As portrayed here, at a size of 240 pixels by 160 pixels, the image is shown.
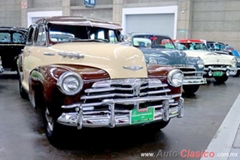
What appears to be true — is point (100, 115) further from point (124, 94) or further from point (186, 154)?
point (186, 154)

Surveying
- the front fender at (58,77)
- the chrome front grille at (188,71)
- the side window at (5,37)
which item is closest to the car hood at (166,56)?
the chrome front grille at (188,71)

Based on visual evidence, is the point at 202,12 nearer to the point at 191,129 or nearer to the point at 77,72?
the point at 191,129

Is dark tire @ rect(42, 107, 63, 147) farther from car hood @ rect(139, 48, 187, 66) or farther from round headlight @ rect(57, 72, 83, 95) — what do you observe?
car hood @ rect(139, 48, 187, 66)

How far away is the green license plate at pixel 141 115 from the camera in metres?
3.37

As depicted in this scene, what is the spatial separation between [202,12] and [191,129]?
1625 cm

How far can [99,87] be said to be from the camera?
3289 millimetres

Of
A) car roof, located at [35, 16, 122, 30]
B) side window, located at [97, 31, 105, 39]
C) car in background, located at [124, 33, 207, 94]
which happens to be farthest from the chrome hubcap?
car in background, located at [124, 33, 207, 94]

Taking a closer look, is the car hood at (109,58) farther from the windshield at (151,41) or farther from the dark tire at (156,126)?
the windshield at (151,41)

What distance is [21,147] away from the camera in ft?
11.9

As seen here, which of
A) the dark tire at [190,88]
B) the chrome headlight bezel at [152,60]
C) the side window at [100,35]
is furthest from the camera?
the dark tire at [190,88]

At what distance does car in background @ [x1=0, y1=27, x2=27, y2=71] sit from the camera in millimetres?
9242

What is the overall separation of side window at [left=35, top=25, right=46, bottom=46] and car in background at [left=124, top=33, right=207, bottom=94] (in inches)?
90.8

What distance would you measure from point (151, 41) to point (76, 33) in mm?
3661

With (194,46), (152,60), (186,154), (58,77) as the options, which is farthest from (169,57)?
(194,46)
